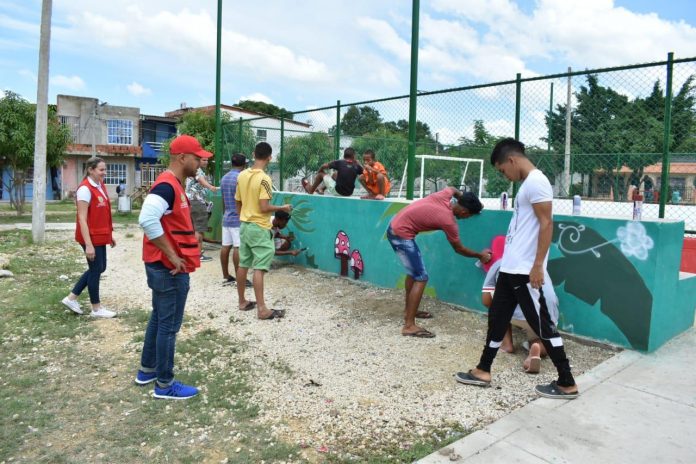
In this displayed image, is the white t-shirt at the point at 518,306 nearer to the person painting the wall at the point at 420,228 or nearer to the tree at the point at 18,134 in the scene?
the person painting the wall at the point at 420,228

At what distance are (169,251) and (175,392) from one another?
3.45 feet

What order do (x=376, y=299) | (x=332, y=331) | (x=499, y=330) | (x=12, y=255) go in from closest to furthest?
(x=499, y=330) → (x=332, y=331) → (x=376, y=299) → (x=12, y=255)

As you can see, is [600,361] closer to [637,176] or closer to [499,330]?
[499,330]

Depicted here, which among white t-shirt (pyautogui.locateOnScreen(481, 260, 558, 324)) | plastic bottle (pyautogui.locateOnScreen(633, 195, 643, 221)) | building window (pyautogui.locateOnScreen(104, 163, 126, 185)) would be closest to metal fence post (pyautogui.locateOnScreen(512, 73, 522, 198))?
plastic bottle (pyautogui.locateOnScreen(633, 195, 643, 221))

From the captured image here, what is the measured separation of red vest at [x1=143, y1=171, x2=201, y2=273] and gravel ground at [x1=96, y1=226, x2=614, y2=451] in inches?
45.6

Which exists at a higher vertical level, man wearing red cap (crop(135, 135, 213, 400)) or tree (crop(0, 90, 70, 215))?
tree (crop(0, 90, 70, 215))

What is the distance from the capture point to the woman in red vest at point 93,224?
564cm


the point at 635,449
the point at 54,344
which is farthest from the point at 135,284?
the point at 635,449

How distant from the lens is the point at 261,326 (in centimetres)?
579

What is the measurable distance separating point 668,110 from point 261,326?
449cm

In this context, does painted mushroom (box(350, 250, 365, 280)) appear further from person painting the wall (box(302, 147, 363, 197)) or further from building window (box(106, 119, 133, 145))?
building window (box(106, 119, 133, 145))

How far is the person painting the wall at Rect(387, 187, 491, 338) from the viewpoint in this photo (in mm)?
5152

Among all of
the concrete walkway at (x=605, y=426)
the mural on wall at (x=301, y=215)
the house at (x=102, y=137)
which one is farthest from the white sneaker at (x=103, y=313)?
the house at (x=102, y=137)

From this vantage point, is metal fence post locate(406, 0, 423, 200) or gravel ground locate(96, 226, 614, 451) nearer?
gravel ground locate(96, 226, 614, 451)
